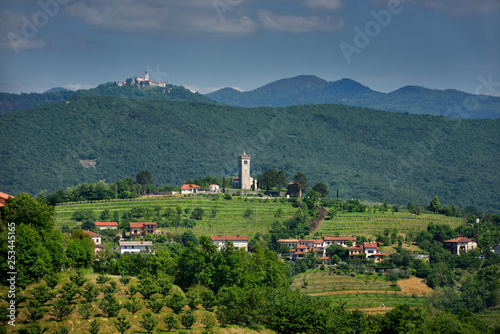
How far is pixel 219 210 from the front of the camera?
109m

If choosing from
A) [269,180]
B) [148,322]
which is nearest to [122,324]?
[148,322]

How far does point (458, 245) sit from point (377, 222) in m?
14.3

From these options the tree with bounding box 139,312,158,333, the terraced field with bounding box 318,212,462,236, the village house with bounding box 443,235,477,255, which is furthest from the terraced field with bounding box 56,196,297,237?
the tree with bounding box 139,312,158,333

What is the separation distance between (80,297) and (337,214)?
72726 millimetres

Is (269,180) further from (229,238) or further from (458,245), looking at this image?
(458,245)

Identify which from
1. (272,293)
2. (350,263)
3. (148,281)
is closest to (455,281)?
(350,263)

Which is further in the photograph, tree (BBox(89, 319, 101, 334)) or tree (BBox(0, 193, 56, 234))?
tree (BBox(0, 193, 56, 234))

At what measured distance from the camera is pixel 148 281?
46.8m

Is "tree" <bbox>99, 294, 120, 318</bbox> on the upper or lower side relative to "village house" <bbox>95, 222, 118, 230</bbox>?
lower

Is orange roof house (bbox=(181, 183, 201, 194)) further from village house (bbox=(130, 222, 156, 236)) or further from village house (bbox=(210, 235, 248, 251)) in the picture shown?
village house (bbox=(210, 235, 248, 251))

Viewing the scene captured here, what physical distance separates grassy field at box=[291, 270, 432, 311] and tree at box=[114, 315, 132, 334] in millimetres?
33146

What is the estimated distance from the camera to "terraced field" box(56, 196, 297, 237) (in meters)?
98.7

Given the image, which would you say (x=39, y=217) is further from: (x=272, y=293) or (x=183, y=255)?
(x=272, y=293)

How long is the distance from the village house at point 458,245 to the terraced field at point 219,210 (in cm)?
2432
